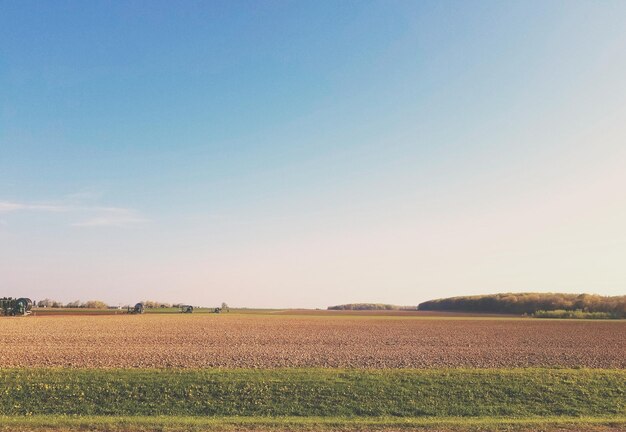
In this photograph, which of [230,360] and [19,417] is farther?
[230,360]

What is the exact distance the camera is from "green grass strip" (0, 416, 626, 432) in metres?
17.4

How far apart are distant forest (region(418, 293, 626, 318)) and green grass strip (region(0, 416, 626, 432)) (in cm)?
12245

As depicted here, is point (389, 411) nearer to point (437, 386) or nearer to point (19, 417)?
point (437, 386)

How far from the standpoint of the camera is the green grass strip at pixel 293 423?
1742 cm

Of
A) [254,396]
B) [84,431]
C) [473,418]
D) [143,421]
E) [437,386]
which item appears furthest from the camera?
[437,386]

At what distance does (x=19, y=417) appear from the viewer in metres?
19.0

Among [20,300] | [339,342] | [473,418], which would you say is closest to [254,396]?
[473,418]

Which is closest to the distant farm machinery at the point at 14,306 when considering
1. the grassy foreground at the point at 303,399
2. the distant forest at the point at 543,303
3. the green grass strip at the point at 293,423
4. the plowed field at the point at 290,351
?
the plowed field at the point at 290,351

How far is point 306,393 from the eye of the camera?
75.4 ft

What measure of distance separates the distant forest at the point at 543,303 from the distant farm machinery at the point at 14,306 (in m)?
114

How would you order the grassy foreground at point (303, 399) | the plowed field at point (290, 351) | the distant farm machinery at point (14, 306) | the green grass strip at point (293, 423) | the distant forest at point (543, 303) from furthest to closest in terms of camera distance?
the distant forest at point (543, 303), the distant farm machinery at point (14, 306), the plowed field at point (290, 351), the grassy foreground at point (303, 399), the green grass strip at point (293, 423)

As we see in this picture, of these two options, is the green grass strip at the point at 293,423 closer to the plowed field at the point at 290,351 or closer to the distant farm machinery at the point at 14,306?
the plowed field at the point at 290,351

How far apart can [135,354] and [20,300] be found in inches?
2721

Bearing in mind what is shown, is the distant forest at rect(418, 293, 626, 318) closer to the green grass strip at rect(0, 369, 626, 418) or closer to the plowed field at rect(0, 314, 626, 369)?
the plowed field at rect(0, 314, 626, 369)
